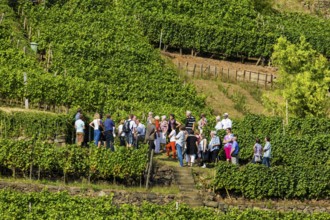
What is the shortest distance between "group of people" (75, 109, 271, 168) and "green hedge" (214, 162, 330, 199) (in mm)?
1267

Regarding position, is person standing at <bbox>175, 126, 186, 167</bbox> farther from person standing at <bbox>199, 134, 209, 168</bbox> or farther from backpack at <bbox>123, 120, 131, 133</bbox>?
backpack at <bbox>123, 120, 131, 133</bbox>

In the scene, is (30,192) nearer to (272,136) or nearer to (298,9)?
(272,136)

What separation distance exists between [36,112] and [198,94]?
46.5 ft

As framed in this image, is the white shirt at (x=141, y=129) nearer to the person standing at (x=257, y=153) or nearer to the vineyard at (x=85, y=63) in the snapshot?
the vineyard at (x=85, y=63)

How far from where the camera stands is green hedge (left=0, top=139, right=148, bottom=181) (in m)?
44.3

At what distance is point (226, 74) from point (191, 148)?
20.9 meters

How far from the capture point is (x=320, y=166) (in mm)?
48375

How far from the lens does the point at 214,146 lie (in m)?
47.6

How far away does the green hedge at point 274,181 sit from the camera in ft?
150

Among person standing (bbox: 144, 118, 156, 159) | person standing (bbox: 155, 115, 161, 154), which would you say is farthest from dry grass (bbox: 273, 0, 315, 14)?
person standing (bbox: 144, 118, 156, 159)

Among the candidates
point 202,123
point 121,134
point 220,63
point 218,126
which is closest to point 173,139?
point 121,134

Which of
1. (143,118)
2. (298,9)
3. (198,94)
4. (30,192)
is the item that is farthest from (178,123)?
(298,9)

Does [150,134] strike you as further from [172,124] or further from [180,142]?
[172,124]

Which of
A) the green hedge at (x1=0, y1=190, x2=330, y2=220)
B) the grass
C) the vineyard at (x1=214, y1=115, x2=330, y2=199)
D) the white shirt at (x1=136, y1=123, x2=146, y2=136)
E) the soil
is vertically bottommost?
the green hedge at (x1=0, y1=190, x2=330, y2=220)
